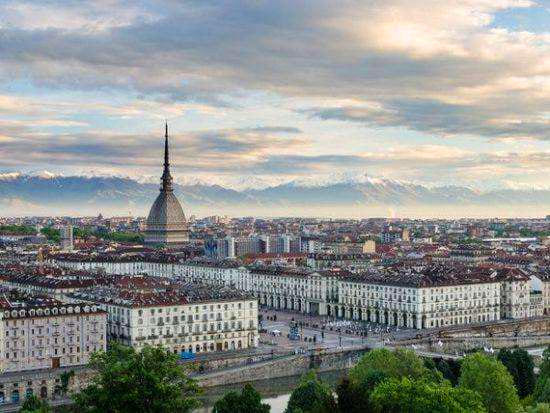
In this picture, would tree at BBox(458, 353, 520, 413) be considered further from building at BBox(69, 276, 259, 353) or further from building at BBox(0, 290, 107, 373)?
building at BBox(0, 290, 107, 373)

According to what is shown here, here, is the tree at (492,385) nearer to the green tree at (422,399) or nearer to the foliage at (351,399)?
the green tree at (422,399)

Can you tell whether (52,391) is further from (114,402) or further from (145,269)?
(145,269)

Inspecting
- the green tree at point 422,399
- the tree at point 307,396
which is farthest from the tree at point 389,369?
the green tree at point 422,399

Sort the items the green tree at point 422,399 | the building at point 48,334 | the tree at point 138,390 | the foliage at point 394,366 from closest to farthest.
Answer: the tree at point 138,390 < the green tree at point 422,399 < the foliage at point 394,366 < the building at point 48,334

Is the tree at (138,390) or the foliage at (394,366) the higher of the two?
the tree at (138,390)

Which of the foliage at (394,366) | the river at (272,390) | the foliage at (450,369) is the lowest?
the river at (272,390)

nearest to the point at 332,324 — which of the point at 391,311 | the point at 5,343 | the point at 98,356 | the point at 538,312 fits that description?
the point at 391,311

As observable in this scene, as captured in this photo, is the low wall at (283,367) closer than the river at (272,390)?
No

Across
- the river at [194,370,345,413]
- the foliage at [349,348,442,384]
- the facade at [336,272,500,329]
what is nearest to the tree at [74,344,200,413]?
the foliage at [349,348,442,384]
